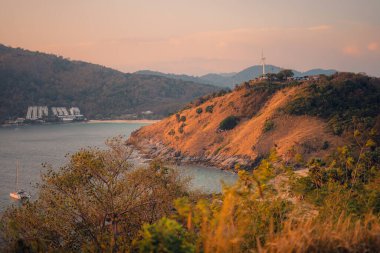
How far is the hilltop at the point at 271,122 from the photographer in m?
77.6

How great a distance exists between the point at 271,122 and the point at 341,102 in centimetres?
1578

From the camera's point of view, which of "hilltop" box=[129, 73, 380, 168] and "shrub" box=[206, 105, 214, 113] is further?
"shrub" box=[206, 105, 214, 113]

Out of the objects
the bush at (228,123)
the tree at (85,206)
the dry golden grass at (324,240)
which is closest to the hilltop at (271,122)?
the bush at (228,123)

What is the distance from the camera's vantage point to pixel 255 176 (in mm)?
9906

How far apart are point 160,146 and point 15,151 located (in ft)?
129

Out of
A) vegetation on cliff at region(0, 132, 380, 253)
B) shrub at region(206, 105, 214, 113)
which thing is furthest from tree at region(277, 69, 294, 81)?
vegetation on cliff at region(0, 132, 380, 253)

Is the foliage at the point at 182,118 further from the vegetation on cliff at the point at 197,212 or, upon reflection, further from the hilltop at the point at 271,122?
the vegetation on cliff at the point at 197,212

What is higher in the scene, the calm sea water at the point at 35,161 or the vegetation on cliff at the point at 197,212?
the vegetation on cliff at the point at 197,212

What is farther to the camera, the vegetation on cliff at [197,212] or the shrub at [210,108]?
the shrub at [210,108]

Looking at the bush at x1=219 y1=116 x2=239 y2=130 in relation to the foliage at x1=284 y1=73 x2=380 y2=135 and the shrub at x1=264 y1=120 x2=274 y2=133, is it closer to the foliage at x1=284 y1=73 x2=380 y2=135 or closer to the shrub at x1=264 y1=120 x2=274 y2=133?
the shrub at x1=264 y1=120 x2=274 y2=133

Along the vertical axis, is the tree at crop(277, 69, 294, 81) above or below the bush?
above

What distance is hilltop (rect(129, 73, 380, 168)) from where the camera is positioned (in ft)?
255

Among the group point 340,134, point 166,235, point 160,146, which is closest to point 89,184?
point 166,235

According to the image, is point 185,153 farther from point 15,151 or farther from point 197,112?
point 15,151
